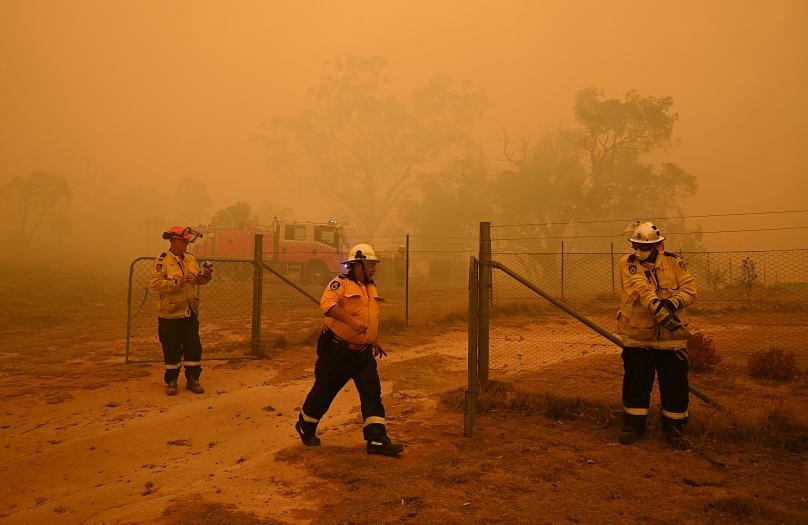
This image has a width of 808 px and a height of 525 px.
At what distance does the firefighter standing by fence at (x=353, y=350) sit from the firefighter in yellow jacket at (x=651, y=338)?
208 cm

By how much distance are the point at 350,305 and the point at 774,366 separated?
217 inches

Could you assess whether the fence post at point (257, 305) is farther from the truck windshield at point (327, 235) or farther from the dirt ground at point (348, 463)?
the truck windshield at point (327, 235)

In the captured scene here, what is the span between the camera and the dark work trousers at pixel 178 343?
684 cm

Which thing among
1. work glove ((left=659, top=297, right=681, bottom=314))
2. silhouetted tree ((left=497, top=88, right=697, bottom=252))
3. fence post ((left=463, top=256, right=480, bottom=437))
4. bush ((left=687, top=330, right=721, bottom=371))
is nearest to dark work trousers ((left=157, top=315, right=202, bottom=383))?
fence post ((left=463, top=256, right=480, bottom=437))

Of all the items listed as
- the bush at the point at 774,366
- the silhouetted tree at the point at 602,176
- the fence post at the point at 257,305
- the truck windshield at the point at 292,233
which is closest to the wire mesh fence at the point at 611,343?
the bush at the point at 774,366

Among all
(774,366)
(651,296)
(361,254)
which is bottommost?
(774,366)

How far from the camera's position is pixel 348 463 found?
4461 mm

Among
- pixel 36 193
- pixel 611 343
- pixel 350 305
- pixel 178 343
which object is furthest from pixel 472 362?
pixel 36 193

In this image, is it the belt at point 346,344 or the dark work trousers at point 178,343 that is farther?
the dark work trousers at point 178,343

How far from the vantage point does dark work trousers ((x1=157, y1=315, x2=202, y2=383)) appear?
6.84m

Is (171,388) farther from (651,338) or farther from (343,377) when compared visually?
(651,338)

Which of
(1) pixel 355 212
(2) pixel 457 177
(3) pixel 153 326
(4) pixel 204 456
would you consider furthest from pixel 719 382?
(1) pixel 355 212

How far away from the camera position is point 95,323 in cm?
1329

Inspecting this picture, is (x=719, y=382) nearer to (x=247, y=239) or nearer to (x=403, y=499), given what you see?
(x=403, y=499)
